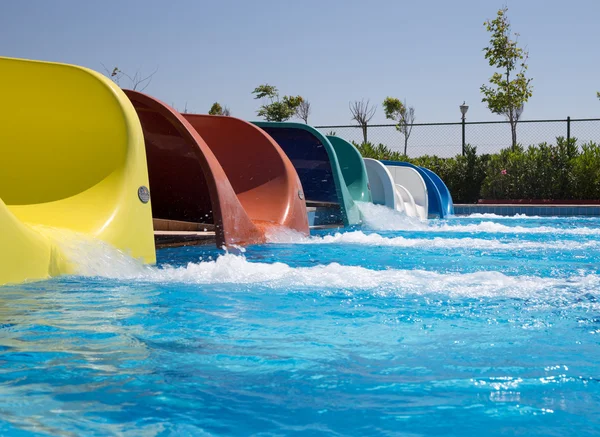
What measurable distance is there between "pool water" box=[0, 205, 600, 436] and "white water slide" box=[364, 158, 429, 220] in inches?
332

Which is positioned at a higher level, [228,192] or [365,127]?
[365,127]

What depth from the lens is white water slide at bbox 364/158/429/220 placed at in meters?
13.7

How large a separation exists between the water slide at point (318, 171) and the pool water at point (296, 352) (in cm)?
593

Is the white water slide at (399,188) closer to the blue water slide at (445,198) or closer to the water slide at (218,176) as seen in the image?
the blue water slide at (445,198)

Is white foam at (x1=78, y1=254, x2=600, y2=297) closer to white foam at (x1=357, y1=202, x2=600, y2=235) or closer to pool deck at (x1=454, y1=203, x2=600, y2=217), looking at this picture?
white foam at (x1=357, y1=202, x2=600, y2=235)

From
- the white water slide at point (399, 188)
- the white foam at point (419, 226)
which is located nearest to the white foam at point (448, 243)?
the white foam at point (419, 226)

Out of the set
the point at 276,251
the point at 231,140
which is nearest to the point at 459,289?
the point at 276,251

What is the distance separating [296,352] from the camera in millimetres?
2875

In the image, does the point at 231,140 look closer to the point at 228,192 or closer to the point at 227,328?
the point at 228,192

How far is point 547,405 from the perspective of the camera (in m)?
2.27

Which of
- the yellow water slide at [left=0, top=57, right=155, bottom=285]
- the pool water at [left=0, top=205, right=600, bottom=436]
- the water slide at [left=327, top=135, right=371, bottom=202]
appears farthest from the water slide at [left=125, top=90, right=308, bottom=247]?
the water slide at [left=327, top=135, right=371, bottom=202]

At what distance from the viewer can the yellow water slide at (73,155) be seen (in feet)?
18.0

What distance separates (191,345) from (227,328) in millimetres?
351

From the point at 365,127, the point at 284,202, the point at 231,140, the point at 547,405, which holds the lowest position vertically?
the point at 547,405
